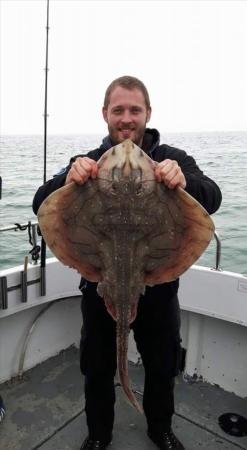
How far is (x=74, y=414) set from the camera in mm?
3939

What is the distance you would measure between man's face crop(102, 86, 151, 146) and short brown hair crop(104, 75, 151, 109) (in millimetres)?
31

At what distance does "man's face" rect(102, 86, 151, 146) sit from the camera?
2773 millimetres

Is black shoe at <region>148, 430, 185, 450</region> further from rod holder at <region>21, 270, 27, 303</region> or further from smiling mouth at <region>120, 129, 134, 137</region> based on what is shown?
smiling mouth at <region>120, 129, 134, 137</region>

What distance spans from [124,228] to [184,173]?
2.85ft

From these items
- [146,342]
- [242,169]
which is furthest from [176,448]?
[242,169]

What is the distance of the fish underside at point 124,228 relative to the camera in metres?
2.11

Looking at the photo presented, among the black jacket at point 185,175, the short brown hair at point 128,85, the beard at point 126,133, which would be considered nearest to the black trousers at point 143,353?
the black jacket at point 185,175

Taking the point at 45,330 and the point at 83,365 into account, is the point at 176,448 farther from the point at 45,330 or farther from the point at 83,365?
the point at 45,330

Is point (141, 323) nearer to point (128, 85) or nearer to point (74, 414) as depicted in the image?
point (74, 414)

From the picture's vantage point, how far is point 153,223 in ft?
7.25

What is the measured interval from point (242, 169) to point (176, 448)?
23828 millimetres

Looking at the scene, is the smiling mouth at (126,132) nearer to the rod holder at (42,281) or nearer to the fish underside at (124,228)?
the fish underside at (124,228)

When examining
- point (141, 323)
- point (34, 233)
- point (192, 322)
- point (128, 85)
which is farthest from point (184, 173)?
point (192, 322)

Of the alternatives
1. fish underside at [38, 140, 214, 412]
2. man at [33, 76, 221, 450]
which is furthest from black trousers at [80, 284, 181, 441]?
fish underside at [38, 140, 214, 412]
